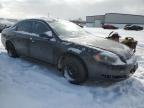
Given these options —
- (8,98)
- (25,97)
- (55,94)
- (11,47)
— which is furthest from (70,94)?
(11,47)

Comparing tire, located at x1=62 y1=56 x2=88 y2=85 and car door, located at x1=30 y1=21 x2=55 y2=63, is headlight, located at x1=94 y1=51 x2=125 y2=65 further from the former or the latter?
car door, located at x1=30 y1=21 x2=55 y2=63

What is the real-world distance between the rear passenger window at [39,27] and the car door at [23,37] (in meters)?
0.24

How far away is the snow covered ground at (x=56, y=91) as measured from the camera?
4.38 metres

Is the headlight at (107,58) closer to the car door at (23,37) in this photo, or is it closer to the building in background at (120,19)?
the car door at (23,37)

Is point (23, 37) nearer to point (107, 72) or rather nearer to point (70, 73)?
point (70, 73)

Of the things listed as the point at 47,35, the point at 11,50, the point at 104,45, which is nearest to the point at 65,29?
the point at 47,35

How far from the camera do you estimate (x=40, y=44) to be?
616 cm

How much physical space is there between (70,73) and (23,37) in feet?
7.31

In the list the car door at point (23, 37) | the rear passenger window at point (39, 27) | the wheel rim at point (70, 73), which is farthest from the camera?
the car door at point (23, 37)

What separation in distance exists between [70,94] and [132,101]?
1.24 metres

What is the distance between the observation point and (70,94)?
4.80 metres

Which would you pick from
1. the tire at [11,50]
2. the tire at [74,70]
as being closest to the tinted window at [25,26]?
the tire at [11,50]

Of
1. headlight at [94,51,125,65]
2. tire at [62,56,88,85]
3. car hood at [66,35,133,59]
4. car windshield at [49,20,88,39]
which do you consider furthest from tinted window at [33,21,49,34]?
headlight at [94,51,125,65]

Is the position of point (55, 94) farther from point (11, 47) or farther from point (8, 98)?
point (11, 47)
